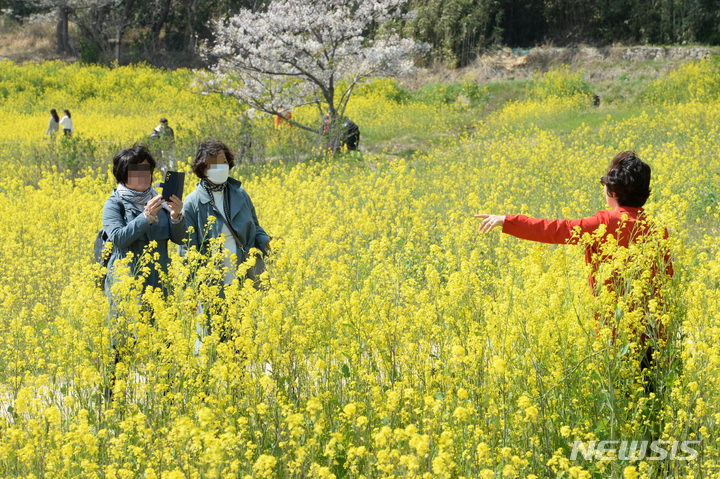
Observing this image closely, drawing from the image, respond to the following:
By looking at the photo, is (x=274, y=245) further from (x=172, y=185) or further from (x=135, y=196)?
(x=135, y=196)

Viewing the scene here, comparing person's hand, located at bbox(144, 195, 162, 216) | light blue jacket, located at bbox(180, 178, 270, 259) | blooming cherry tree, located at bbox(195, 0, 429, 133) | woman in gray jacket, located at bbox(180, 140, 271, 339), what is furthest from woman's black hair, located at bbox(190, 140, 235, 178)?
blooming cherry tree, located at bbox(195, 0, 429, 133)

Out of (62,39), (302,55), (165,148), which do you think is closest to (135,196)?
(165,148)

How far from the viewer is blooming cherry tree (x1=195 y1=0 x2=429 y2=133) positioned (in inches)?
515

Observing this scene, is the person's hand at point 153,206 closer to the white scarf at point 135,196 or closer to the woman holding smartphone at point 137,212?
the woman holding smartphone at point 137,212

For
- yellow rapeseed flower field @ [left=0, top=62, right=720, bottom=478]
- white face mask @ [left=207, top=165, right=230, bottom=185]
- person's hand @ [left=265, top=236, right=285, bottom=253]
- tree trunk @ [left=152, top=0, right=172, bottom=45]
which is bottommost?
yellow rapeseed flower field @ [left=0, top=62, right=720, bottom=478]

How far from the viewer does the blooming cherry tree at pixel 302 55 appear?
13.1m

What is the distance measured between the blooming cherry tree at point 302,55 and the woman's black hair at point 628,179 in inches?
407

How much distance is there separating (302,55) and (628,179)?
11.4 meters

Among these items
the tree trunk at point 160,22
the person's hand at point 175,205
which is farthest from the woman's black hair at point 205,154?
the tree trunk at point 160,22

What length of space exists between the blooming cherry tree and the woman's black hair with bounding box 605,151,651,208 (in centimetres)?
1034

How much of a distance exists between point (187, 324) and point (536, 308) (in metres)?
1.87

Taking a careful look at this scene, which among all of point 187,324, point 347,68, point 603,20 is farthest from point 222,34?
point 603,20

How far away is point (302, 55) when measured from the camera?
43.6ft

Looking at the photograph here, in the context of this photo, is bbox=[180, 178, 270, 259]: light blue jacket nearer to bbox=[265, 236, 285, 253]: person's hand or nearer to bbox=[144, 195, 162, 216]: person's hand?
bbox=[265, 236, 285, 253]: person's hand
